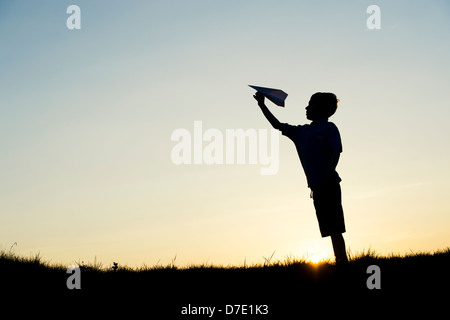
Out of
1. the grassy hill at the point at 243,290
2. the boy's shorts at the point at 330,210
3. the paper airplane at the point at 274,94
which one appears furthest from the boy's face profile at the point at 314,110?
→ the grassy hill at the point at 243,290

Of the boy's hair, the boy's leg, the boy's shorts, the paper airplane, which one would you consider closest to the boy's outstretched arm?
the paper airplane

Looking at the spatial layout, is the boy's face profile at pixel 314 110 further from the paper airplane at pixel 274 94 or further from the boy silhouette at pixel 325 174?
the paper airplane at pixel 274 94

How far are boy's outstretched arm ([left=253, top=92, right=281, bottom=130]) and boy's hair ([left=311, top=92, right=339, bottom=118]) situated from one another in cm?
71

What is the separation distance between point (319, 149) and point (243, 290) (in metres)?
2.62

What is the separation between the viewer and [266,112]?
27.1 feet

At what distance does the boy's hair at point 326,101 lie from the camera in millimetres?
7922

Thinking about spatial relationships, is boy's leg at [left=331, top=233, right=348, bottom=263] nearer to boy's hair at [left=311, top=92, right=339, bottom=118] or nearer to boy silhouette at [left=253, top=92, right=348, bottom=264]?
boy silhouette at [left=253, top=92, right=348, bottom=264]

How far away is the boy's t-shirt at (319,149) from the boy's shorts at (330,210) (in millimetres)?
128

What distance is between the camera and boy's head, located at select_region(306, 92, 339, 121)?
7.92 meters

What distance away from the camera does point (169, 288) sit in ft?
20.6

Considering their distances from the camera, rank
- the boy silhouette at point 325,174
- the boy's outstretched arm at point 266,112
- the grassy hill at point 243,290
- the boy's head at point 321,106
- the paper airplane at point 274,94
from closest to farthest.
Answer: the grassy hill at point 243,290
the boy silhouette at point 325,174
the paper airplane at point 274,94
the boy's head at point 321,106
the boy's outstretched arm at point 266,112
